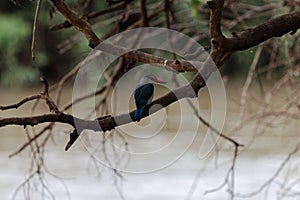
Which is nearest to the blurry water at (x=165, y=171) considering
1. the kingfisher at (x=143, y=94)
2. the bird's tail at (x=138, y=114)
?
the kingfisher at (x=143, y=94)

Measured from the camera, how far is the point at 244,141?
515 cm

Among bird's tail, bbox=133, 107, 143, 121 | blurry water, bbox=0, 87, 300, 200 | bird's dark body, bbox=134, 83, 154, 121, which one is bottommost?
bird's tail, bbox=133, 107, 143, 121

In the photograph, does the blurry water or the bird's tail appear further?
the blurry water

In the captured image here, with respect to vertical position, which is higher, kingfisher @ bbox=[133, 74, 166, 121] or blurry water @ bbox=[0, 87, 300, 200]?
blurry water @ bbox=[0, 87, 300, 200]

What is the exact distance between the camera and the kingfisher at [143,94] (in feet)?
4.77

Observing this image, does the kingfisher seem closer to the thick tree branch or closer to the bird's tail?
the bird's tail

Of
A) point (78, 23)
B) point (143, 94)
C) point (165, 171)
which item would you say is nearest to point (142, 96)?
point (143, 94)

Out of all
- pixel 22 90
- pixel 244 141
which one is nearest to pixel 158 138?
pixel 244 141

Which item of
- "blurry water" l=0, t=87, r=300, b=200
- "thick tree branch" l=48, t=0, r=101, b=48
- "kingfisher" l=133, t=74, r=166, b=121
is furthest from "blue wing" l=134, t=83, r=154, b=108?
"blurry water" l=0, t=87, r=300, b=200

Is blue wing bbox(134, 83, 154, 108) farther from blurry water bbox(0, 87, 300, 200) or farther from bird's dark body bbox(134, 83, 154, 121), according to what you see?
blurry water bbox(0, 87, 300, 200)

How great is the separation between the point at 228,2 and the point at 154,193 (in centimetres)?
203

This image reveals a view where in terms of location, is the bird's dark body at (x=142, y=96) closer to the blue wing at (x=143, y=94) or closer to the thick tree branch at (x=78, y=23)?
the blue wing at (x=143, y=94)

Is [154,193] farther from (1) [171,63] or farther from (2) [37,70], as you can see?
(2) [37,70]

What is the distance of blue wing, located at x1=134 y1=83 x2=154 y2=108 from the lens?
1.49 meters
